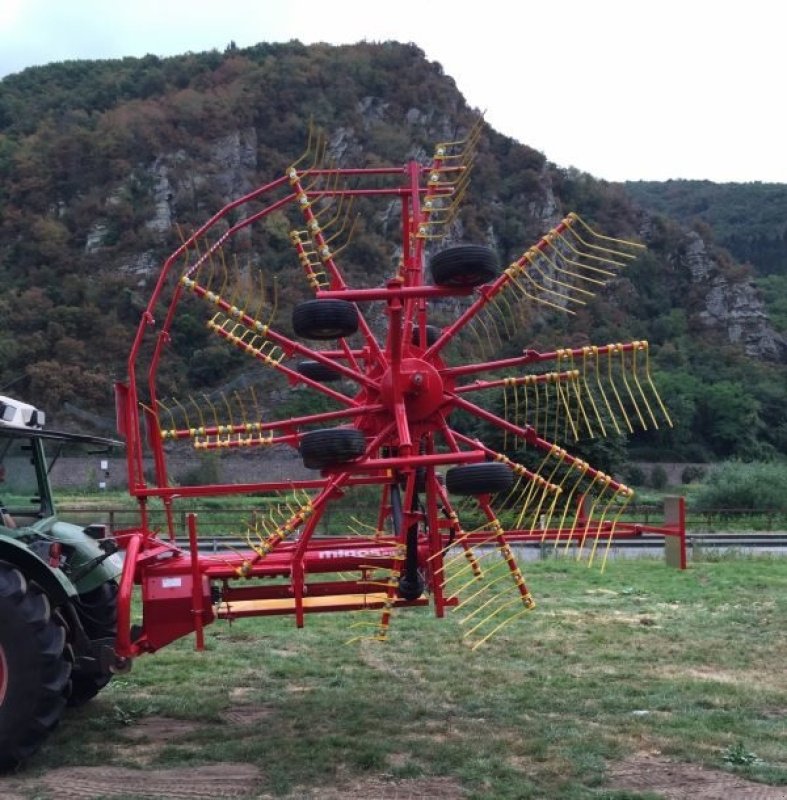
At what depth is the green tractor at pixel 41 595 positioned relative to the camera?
5.53 metres

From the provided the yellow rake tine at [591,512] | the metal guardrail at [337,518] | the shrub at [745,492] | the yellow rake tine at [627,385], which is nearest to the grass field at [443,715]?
the yellow rake tine at [591,512]

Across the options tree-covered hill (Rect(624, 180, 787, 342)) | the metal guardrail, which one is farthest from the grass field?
tree-covered hill (Rect(624, 180, 787, 342))

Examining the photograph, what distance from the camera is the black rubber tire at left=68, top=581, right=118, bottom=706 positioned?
693cm

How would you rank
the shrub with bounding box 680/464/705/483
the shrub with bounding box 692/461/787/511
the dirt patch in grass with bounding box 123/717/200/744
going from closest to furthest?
the dirt patch in grass with bounding box 123/717/200/744, the shrub with bounding box 692/461/787/511, the shrub with bounding box 680/464/705/483

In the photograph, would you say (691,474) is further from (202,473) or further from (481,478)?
(481,478)

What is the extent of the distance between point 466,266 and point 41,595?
308 cm

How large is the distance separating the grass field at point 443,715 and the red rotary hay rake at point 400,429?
718 mm

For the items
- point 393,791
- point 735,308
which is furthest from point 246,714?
point 735,308

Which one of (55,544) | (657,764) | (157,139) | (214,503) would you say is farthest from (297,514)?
(157,139)

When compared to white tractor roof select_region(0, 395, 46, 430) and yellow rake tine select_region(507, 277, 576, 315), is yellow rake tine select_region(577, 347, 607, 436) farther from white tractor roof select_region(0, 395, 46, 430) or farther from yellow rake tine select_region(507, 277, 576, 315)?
white tractor roof select_region(0, 395, 46, 430)

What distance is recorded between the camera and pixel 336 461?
5590mm

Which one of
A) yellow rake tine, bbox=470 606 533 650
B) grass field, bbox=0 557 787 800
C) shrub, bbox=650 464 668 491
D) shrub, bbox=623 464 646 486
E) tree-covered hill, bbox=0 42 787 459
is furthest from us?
shrub, bbox=650 464 668 491

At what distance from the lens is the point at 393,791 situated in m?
5.24

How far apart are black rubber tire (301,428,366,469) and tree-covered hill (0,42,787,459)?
10.3 ft
